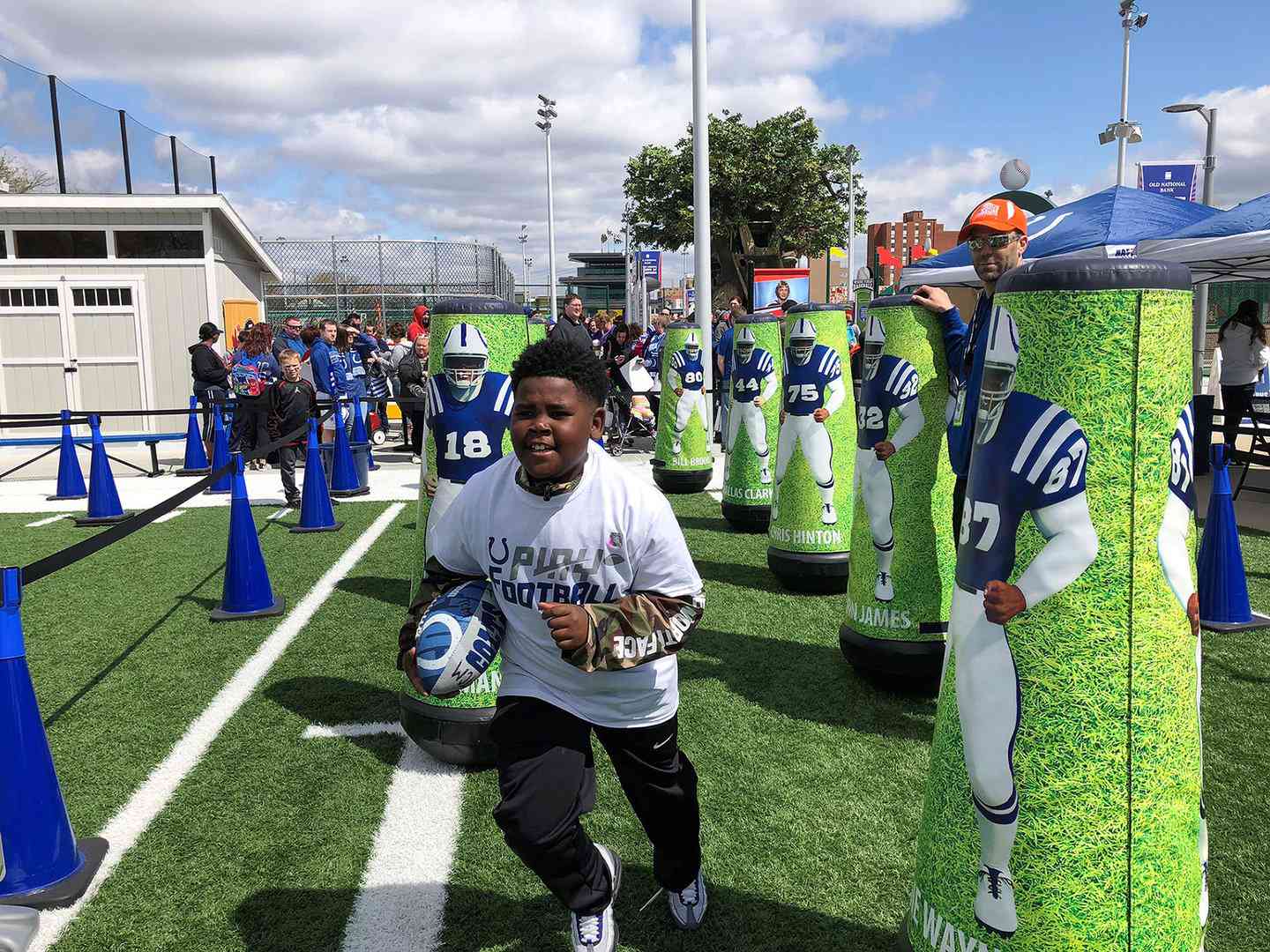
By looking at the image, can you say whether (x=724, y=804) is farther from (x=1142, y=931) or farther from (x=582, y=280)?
(x=582, y=280)

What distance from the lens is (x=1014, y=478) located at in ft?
6.79

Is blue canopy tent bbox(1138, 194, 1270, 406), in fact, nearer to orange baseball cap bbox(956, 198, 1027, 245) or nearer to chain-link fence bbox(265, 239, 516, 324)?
orange baseball cap bbox(956, 198, 1027, 245)

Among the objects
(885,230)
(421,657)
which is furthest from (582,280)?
(421,657)

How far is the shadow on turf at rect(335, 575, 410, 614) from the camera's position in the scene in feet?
23.1

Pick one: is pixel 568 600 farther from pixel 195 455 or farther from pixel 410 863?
pixel 195 455

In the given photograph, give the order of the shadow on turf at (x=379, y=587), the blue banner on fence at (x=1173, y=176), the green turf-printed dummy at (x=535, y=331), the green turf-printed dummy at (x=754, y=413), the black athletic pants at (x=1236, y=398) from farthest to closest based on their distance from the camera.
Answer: the blue banner on fence at (x=1173, y=176), the black athletic pants at (x=1236, y=398), the green turf-printed dummy at (x=754, y=413), the shadow on turf at (x=379, y=587), the green turf-printed dummy at (x=535, y=331)

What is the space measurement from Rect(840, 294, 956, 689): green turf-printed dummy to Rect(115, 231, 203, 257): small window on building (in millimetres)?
17914

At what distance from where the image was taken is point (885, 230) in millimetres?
59938

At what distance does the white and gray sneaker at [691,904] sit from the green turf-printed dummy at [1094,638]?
1116mm

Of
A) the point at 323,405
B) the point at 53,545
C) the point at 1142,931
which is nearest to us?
the point at 1142,931

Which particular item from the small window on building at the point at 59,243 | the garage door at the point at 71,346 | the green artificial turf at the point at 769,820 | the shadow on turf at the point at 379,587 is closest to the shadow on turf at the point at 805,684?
the green artificial turf at the point at 769,820

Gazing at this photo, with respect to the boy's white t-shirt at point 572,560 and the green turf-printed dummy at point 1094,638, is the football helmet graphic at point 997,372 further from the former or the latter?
the boy's white t-shirt at point 572,560

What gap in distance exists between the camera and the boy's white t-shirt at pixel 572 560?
8.00 feet

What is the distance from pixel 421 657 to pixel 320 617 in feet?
15.2
